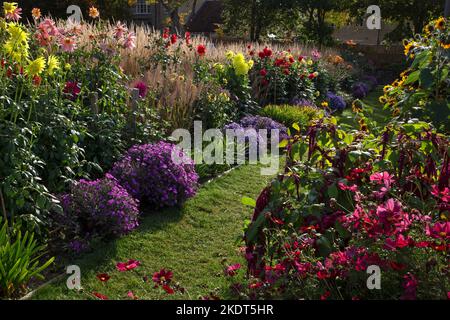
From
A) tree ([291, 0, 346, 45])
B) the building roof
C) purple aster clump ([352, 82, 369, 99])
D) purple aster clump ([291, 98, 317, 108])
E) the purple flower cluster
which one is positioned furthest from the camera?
the building roof

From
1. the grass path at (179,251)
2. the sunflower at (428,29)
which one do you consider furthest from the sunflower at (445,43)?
the grass path at (179,251)

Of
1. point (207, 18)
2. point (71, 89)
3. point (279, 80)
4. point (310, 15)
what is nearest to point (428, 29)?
point (71, 89)

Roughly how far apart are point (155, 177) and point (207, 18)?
33720mm

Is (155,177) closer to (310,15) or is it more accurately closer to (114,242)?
(114,242)

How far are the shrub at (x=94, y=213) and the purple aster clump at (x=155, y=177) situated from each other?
504 millimetres

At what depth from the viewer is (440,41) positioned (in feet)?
14.3

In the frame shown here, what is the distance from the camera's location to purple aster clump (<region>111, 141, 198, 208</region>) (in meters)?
4.66

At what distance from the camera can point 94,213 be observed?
3.93 m

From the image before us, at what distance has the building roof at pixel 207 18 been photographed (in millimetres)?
36103

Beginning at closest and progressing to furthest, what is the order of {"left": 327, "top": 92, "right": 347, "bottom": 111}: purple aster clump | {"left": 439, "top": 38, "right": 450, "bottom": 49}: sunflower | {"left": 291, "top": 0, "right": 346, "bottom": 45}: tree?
{"left": 439, "top": 38, "right": 450, "bottom": 49}: sunflower, {"left": 327, "top": 92, "right": 347, "bottom": 111}: purple aster clump, {"left": 291, "top": 0, "right": 346, "bottom": 45}: tree

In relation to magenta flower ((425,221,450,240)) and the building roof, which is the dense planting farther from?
the building roof

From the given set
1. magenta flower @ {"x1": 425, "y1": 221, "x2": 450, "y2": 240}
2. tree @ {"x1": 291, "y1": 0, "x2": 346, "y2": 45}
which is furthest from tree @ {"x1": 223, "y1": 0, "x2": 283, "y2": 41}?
magenta flower @ {"x1": 425, "y1": 221, "x2": 450, "y2": 240}
